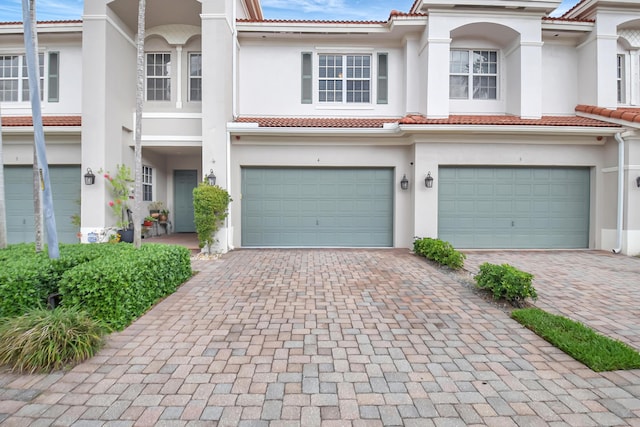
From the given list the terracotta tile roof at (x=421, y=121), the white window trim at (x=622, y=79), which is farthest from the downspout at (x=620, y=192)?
the white window trim at (x=622, y=79)

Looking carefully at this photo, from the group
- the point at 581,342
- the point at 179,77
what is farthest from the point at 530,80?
the point at 179,77

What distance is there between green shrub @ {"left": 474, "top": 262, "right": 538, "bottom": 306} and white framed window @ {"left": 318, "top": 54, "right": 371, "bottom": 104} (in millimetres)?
7203

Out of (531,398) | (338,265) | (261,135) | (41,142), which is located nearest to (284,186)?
(261,135)

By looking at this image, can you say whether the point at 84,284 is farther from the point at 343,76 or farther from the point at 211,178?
the point at 343,76

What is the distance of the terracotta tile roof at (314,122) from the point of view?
8.98 metres

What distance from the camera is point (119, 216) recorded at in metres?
9.15

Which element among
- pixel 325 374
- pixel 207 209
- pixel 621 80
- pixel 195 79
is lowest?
pixel 325 374

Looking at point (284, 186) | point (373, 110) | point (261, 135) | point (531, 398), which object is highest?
point (373, 110)

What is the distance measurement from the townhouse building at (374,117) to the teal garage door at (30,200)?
120 millimetres

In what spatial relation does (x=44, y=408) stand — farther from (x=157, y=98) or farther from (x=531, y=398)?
(x=157, y=98)

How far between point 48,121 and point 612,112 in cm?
1642

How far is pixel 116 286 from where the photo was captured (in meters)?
3.74

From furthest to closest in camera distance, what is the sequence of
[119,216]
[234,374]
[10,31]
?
[10,31] < [119,216] < [234,374]

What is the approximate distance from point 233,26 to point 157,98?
340 centimetres
